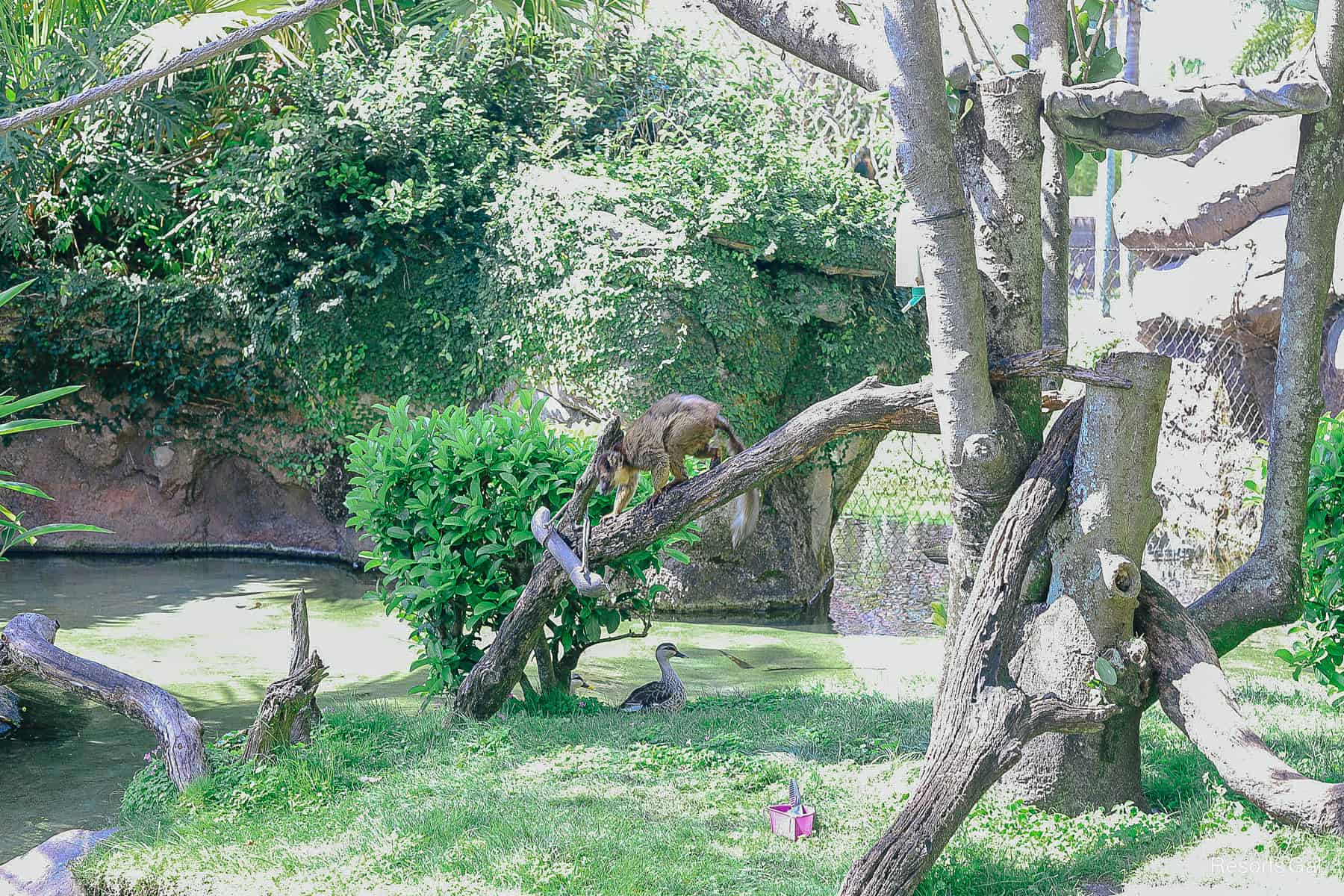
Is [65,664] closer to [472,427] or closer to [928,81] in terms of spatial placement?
[472,427]

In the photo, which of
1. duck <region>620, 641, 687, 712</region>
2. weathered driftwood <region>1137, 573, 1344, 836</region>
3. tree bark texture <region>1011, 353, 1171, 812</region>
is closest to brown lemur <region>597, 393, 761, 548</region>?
duck <region>620, 641, 687, 712</region>

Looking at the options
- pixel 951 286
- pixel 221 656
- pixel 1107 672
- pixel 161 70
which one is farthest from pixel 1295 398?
pixel 221 656

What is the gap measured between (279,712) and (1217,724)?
367 cm

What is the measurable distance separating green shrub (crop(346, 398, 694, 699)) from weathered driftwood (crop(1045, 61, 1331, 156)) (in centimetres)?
277

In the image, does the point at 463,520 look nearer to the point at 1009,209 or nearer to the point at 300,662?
the point at 300,662

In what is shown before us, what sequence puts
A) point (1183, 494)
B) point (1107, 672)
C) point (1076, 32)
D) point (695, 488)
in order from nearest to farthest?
point (1107, 672), point (1076, 32), point (695, 488), point (1183, 494)

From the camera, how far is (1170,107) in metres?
4.19

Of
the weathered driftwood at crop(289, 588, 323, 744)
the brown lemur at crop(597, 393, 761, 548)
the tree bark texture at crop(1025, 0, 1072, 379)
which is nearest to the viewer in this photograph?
the tree bark texture at crop(1025, 0, 1072, 379)

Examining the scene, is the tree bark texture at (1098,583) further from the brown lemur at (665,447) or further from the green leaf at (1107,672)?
the brown lemur at (665,447)

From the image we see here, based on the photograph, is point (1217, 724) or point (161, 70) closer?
point (161, 70)

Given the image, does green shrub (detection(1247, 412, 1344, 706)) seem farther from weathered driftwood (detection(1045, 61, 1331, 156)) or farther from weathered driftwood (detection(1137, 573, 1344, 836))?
weathered driftwood (detection(1045, 61, 1331, 156))

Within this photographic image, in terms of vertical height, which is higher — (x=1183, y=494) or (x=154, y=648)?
(x=1183, y=494)

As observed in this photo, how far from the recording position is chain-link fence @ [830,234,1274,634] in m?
10.3

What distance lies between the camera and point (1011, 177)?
4.46 metres
